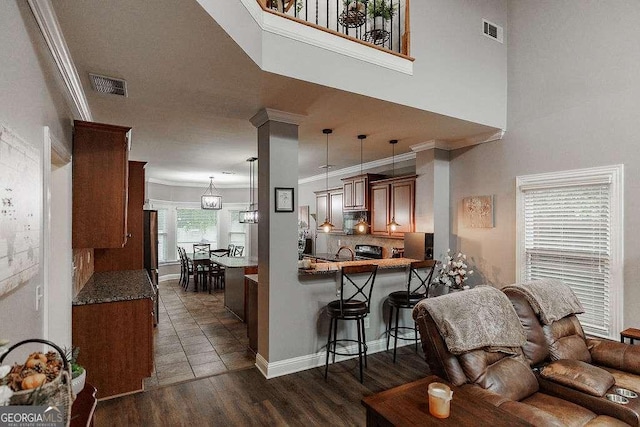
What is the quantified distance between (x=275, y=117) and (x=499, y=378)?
295 centimetres

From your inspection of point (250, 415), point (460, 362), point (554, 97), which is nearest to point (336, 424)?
point (250, 415)

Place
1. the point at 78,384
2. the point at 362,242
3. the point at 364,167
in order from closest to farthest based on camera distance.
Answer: the point at 78,384 → the point at 364,167 → the point at 362,242

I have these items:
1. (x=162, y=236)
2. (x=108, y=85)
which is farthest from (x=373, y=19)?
(x=162, y=236)

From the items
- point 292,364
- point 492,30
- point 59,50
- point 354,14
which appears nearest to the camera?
point 59,50

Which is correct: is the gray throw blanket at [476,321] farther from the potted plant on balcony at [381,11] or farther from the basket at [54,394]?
the potted plant on balcony at [381,11]

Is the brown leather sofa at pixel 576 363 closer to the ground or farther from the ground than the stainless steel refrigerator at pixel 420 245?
closer to the ground

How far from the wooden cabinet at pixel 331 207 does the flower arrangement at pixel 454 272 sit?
2817 mm

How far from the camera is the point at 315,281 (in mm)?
3793

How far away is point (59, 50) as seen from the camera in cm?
211

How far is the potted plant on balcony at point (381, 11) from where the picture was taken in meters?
3.73

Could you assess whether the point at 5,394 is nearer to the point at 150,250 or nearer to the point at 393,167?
the point at 150,250

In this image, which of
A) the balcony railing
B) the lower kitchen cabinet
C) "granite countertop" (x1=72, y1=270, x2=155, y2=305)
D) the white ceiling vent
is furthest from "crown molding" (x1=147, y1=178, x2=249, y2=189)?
the white ceiling vent

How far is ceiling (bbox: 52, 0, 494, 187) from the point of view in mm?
1995

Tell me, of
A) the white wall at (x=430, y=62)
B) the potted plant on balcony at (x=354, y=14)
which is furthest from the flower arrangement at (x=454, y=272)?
the potted plant on balcony at (x=354, y=14)
